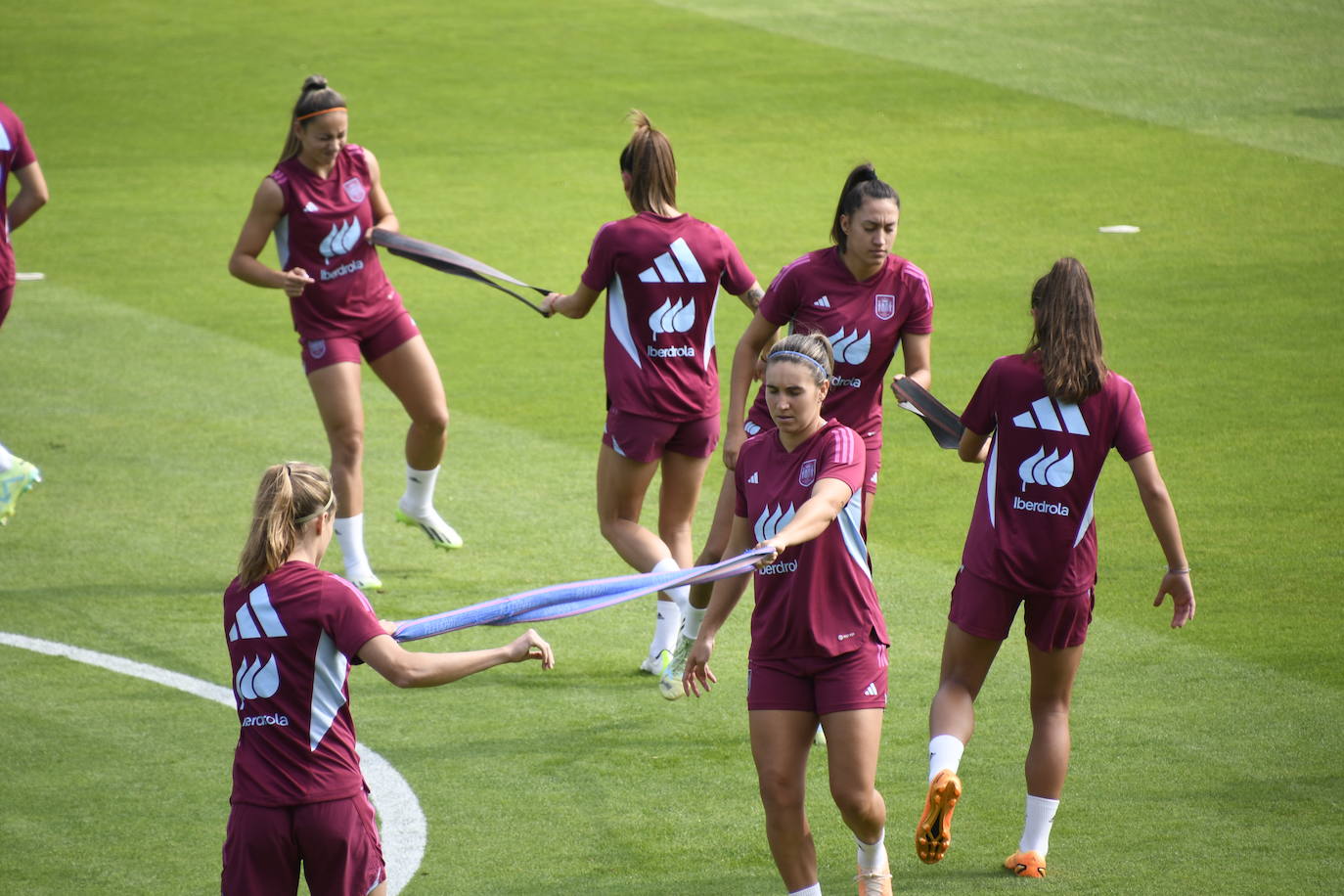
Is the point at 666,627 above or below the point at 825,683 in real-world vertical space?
below

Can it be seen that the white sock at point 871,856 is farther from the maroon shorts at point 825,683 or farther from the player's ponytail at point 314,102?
the player's ponytail at point 314,102

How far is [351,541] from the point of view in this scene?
8992 mm

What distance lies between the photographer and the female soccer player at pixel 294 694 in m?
4.45

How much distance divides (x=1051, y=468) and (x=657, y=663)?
2824 millimetres

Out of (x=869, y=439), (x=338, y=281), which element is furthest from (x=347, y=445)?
(x=869, y=439)

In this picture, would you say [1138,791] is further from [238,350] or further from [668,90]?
[668,90]

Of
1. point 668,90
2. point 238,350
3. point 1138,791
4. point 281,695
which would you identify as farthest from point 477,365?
point 668,90

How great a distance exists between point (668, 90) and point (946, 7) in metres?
6.67

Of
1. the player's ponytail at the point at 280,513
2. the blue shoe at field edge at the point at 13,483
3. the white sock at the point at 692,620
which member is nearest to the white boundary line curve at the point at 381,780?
the blue shoe at field edge at the point at 13,483

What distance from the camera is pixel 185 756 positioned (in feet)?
23.0

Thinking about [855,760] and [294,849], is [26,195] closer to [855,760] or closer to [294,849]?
[294,849]

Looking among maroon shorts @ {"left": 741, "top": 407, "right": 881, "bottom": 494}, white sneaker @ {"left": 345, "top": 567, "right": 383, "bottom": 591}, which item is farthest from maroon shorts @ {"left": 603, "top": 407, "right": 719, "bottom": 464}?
white sneaker @ {"left": 345, "top": 567, "right": 383, "bottom": 591}

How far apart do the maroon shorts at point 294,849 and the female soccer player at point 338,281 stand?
14.5 feet

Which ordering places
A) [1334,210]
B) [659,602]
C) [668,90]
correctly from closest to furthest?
[659,602]
[1334,210]
[668,90]
